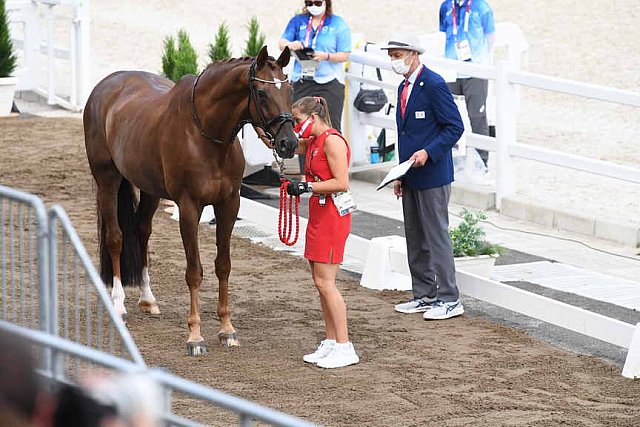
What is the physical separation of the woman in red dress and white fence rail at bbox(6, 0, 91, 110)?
38.5ft

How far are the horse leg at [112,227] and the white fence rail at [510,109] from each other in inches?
181

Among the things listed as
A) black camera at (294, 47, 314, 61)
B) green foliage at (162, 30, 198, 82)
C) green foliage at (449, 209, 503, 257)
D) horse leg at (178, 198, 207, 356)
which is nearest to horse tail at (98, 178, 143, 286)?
horse leg at (178, 198, 207, 356)

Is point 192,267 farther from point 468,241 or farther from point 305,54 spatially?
point 305,54

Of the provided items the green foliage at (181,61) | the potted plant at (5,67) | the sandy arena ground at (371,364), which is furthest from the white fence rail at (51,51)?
the sandy arena ground at (371,364)

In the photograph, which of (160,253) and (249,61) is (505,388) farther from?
(160,253)

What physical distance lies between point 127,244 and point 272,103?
84.7 inches

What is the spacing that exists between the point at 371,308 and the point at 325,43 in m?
4.49

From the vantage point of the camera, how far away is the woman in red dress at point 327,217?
7789mm

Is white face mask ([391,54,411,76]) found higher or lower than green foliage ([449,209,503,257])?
higher

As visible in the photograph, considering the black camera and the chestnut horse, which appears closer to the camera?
the chestnut horse

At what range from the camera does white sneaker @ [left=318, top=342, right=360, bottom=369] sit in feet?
25.6

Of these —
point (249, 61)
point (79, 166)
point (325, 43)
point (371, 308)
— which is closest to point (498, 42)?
point (325, 43)

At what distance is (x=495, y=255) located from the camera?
9711 millimetres

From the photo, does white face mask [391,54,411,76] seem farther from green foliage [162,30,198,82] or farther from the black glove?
green foliage [162,30,198,82]
